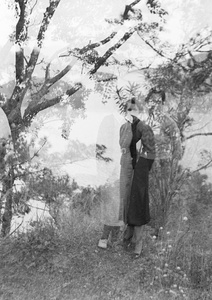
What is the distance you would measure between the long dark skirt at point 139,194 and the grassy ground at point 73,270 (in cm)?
48

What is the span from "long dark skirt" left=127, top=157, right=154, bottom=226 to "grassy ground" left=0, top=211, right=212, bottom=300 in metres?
0.48

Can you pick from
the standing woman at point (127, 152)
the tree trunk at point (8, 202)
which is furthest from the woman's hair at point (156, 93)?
the tree trunk at point (8, 202)

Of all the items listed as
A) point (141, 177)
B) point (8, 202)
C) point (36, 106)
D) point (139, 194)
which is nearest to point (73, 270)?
point (139, 194)

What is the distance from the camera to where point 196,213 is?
6.00m

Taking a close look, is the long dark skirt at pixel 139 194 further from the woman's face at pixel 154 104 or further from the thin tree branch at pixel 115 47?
the thin tree branch at pixel 115 47

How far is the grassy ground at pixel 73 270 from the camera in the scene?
289 centimetres

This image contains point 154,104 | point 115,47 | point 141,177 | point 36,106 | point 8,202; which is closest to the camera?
point 141,177

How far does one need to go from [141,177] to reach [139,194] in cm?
16

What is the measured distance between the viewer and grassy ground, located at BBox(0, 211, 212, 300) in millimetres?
2891

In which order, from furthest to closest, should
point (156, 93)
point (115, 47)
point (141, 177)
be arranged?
1. point (115, 47)
2. point (156, 93)
3. point (141, 177)

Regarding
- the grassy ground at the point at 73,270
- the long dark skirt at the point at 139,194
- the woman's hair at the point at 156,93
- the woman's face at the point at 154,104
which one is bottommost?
the grassy ground at the point at 73,270

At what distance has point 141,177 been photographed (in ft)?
10.5

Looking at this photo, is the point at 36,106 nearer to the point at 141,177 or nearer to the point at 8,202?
the point at 8,202

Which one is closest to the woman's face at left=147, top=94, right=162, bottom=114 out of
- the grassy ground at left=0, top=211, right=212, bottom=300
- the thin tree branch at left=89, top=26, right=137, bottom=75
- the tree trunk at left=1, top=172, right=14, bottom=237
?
the thin tree branch at left=89, top=26, right=137, bottom=75
